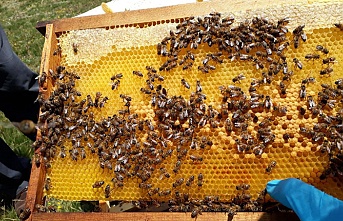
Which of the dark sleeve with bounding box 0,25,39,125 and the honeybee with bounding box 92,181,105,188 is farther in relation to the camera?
the dark sleeve with bounding box 0,25,39,125

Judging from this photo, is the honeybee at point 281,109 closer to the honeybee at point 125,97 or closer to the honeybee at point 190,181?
the honeybee at point 190,181

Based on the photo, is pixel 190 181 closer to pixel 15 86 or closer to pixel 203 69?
pixel 203 69

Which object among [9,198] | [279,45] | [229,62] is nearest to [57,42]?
[229,62]

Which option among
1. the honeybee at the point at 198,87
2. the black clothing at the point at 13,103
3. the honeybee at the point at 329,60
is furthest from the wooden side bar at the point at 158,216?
the black clothing at the point at 13,103

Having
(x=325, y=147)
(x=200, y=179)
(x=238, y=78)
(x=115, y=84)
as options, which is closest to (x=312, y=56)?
A: (x=238, y=78)

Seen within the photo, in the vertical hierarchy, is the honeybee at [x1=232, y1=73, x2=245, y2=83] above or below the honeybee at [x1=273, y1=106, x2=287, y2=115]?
above

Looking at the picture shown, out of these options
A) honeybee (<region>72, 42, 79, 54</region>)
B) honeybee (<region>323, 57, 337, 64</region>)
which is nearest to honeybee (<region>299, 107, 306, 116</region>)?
honeybee (<region>323, 57, 337, 64</region>)

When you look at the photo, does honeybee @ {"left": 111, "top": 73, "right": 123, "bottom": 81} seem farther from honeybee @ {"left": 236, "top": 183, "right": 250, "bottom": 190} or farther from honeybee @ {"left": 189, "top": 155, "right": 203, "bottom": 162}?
honeybee @ {"left": 236, "top": 183, "right": 250, "bottom": 190}
